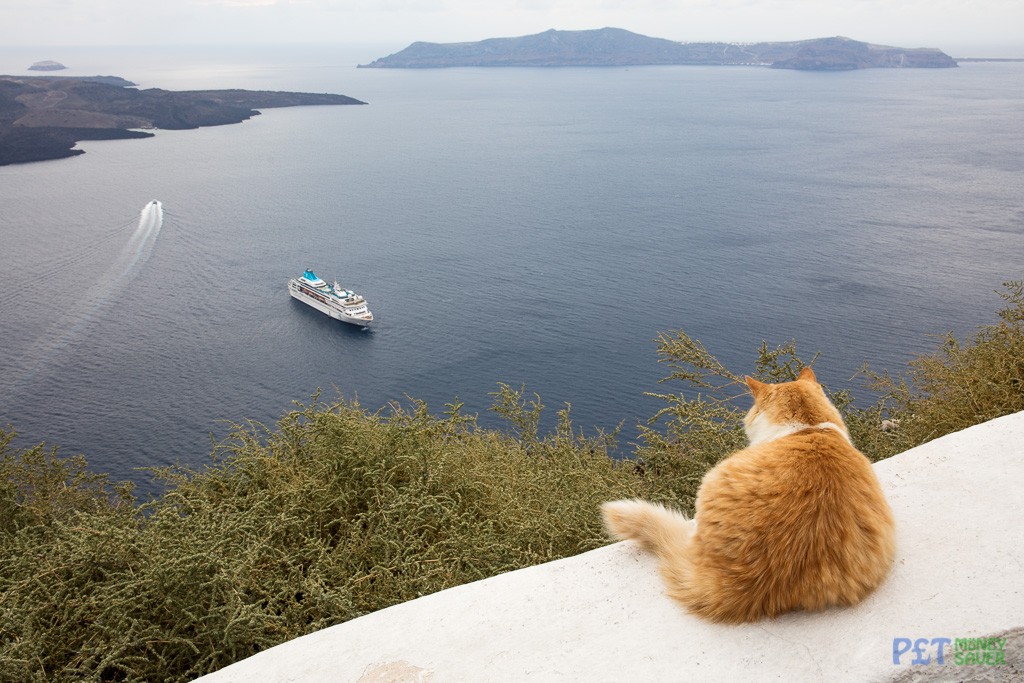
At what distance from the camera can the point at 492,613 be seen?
4.15 m

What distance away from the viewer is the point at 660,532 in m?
4.30

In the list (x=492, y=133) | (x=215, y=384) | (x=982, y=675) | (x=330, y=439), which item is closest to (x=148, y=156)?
(x=492, y=133)

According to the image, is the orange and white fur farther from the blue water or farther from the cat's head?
the blue water

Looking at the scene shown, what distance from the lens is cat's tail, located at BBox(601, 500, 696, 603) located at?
405 cm

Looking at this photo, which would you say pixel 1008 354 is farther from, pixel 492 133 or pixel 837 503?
pixel 492 133

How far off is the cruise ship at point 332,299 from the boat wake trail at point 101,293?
11.8 m

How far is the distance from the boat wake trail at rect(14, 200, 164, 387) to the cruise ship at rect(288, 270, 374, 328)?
38.6 ft

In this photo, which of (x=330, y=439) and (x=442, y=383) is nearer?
(x=330, y=439)

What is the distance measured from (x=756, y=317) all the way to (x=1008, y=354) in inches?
1297

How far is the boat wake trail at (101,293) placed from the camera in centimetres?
3841

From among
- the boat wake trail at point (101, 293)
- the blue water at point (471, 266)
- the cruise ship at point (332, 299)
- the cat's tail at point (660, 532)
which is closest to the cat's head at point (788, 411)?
the cat's tail at point (660, 532)

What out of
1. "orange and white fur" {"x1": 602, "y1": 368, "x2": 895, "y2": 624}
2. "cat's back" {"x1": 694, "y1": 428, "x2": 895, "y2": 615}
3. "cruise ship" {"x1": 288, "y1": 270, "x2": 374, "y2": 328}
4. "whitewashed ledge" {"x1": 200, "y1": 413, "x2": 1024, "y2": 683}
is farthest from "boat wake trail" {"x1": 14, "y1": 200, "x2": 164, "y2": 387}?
"cat's back" {"x1": 694, "y1": 428, "x2": 895, "y2": 615}

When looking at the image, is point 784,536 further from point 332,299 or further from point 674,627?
point 332,299

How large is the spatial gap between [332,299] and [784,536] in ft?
136
